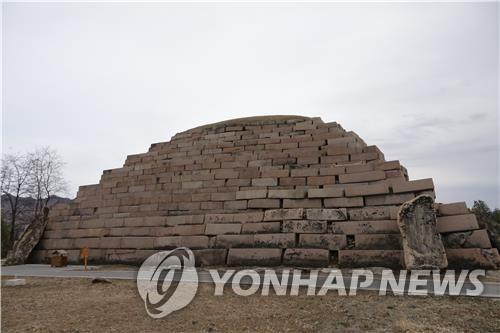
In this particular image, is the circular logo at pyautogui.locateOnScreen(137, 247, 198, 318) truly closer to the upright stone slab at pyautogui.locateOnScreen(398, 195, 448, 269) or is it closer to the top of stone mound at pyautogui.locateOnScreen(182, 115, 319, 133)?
the upright stone slab at pyautogui.locateOnScreen(398, 195, 448, 269)

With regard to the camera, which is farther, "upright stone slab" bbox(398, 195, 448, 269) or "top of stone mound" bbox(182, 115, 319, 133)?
"top of stone mound" bbox(182, 115, 319, 133)

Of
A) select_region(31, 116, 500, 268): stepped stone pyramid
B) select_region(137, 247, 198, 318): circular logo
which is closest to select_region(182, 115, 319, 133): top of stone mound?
select_region(31, 116, 500, 268): stepped stone pyramid

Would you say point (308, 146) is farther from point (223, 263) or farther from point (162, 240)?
point (162, 240)

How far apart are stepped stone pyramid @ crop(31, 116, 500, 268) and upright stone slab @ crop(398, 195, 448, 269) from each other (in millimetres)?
427

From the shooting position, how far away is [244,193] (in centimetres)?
924

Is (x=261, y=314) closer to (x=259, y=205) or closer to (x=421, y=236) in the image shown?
(x=421, y=236)

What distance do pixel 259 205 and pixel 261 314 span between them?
4.49m

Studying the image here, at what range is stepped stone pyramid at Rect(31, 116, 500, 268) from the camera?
733cm

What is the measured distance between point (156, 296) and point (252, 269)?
2463 millimetres

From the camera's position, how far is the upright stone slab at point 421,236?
20.6ft

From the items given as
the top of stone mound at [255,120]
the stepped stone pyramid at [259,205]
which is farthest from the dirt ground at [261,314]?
the top of stone mound at [255,120]

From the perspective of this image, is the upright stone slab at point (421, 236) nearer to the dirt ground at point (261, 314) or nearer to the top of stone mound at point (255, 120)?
the dirt ground at point (261, 314)

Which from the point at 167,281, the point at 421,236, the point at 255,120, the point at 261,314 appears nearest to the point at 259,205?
the point at 167,281

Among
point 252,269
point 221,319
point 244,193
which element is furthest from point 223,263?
point 221,319
